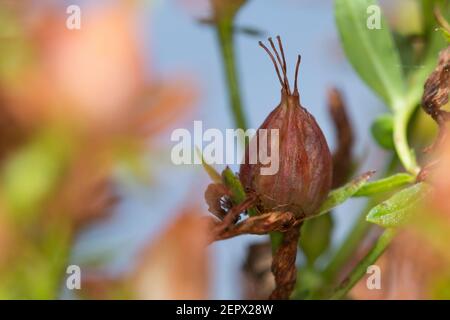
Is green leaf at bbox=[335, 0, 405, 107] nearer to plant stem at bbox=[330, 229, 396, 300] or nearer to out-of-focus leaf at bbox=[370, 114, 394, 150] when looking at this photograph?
out-of-focus leaf at bbox=[370, 114, 394, 150]

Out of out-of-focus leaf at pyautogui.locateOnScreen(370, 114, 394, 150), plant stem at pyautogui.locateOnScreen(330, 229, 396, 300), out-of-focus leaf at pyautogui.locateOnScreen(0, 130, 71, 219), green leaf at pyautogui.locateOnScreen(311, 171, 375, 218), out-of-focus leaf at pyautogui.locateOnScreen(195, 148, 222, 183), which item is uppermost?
out-of-focus leaf at pyautogui.locateOnScreen(370, 114, 394, 150)

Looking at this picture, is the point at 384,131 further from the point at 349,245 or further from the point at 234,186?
the point at 234,186

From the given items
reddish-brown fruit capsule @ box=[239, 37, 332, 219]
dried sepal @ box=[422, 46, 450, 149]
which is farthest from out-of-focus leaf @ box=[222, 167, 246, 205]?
dried sepal @ box=[422, 46, 450, 149]

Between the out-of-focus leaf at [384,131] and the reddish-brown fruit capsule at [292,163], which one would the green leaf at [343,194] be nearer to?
the reddish-brown fruit capsule at [292,163]

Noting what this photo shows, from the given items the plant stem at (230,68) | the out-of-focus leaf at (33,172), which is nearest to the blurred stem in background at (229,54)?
the plant stem at (230,68)
